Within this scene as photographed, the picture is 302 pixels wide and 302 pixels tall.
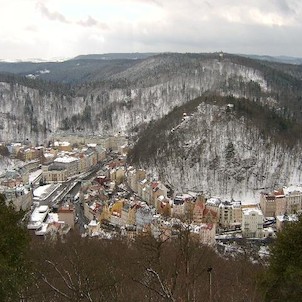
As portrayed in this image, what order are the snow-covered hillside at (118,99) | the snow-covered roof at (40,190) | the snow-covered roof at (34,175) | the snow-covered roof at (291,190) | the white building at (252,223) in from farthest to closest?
the snow-covered hillside at (118,99)
the snow-covered roof at (34,175)
the snow-covered roof at (40,190)
the snow-covered roof at (291,190)
the white building at (252,223)

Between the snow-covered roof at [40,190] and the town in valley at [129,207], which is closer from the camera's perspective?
the town in valley at [129,207]

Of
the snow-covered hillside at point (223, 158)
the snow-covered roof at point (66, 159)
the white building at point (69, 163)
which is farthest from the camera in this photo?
the snow-covered roof at point (66, 159)

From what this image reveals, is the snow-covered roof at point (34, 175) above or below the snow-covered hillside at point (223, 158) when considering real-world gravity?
below

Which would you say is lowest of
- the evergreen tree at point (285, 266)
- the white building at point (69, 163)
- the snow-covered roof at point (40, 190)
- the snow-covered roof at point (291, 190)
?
the snow-covered roof at point (40, 190)

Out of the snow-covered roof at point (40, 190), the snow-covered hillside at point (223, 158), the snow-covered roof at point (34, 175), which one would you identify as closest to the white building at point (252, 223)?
the snow-covered hillside at point (223, 158)

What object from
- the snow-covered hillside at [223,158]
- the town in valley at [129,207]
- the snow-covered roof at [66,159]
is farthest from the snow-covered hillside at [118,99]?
the town in valley at [129,207]

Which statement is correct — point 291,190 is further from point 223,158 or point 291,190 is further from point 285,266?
point 285,266

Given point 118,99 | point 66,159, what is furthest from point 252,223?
point 118,99

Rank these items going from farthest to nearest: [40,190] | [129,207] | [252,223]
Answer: [40,190] < [129,207] < [252,223]

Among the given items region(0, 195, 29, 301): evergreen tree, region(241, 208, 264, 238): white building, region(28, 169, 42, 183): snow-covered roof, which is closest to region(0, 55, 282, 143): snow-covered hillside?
region(28, 169, 42, 183): snow-covered roof

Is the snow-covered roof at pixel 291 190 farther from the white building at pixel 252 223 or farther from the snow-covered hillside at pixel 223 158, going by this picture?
the white building at pixel 252 223

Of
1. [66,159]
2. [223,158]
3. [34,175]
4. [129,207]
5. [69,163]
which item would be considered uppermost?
[223,158]

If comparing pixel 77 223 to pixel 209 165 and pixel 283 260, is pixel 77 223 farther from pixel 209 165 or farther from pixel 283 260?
pixel 283 260
